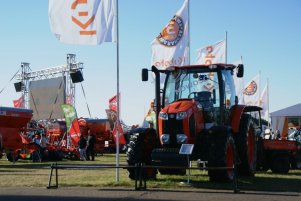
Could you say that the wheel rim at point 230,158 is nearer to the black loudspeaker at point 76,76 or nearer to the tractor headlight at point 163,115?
the tractor headlight at point 163,115

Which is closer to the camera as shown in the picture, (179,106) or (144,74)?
(179,106)

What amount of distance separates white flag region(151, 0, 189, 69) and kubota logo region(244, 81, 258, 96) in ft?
37.4

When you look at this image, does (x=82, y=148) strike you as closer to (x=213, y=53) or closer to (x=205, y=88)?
(x=213, y=53)

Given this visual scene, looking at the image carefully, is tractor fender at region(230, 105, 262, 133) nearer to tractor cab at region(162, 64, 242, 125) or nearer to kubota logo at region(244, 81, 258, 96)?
tractor cab at region(162, 64, 242, 125)

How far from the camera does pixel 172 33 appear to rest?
1923 centimetres

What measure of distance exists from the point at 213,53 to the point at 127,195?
464 inches

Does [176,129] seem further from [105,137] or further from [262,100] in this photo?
[105,137]

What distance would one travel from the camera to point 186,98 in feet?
42.6

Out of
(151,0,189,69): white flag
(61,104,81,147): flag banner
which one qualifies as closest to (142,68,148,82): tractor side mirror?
(151,0,189,69): white flag

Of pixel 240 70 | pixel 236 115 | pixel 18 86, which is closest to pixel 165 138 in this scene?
pixel 236 115

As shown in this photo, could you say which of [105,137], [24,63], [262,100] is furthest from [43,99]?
[262,100]

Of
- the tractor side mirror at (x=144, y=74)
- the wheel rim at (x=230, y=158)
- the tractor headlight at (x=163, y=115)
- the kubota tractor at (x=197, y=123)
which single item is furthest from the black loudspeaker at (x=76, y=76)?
the wheel rim at (x=230, y=158)

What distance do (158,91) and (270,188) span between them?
149 inches

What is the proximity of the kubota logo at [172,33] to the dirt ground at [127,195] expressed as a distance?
908 centimetres
